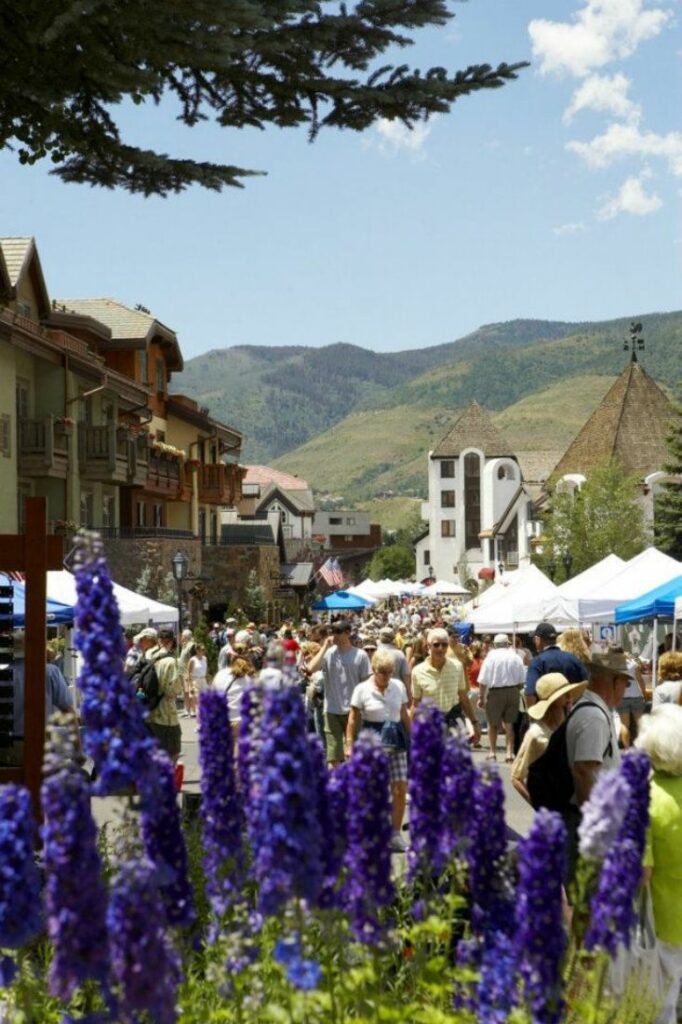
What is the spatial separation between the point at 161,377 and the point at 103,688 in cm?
5540

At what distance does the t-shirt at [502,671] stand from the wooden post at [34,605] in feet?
39.7

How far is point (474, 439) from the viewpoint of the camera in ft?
495

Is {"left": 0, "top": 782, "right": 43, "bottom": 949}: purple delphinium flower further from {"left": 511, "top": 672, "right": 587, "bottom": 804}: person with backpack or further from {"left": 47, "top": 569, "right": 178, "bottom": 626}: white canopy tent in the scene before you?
{"left": 47, "top": 569, "right": 178, "bottom": 626}: white canopy tent

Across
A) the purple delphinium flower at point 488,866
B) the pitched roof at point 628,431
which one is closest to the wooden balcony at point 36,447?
the purple delphinium flower at point 488,866

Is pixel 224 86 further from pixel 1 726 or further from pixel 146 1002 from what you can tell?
pixel 146 1002

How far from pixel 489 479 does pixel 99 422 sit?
100 meters

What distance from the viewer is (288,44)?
786 cm

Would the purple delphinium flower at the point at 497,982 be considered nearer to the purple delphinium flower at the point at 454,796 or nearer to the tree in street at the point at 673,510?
the purple delphinium flower at the point at 454,796

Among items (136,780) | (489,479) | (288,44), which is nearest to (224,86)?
(288,44)

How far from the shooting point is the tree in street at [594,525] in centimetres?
7038

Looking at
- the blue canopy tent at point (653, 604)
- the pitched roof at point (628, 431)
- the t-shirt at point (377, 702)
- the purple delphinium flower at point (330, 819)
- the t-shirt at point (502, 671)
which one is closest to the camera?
the purple delphinium flower at point (330, 819)

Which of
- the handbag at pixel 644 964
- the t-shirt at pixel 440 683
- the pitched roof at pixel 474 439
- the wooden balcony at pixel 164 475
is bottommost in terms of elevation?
the handbag at pixel 644 964

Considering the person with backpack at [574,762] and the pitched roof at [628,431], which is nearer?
the person with backpack at [574,762]

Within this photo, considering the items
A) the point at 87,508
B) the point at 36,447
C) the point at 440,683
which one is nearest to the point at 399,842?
the point at 440,683
